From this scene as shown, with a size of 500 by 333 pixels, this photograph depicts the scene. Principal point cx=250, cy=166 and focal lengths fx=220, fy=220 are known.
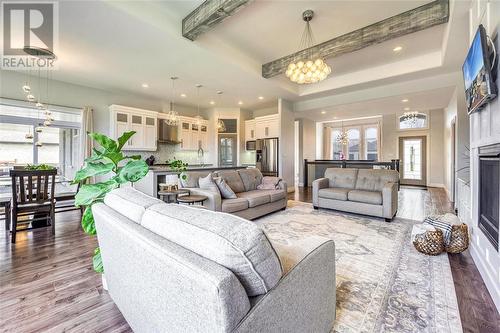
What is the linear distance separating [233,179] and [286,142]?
3.10m

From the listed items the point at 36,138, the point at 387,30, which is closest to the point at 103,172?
the point at 387,30

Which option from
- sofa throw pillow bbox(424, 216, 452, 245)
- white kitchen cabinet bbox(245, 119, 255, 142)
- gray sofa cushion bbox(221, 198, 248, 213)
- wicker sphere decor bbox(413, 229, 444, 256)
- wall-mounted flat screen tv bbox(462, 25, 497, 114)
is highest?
white kitchen cabinet bbox(245, 119, 255, 142)

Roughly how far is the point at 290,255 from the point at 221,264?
50 centimetres

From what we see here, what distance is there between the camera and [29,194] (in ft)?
10.2

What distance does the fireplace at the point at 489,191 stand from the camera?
6.14 ft

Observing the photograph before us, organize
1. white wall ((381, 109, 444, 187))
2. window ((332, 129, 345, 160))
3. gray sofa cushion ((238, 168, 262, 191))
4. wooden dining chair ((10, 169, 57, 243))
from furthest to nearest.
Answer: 1. window ((332, 129, 345, 160))
2. white wall ((381, 109, 444, 187))
3. gray sofa cushion ((238, 168, 262, 191))
4. wooden dining chair ((10, 169, 57, 243))

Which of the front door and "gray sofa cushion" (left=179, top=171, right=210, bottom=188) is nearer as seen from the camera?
"gray sofa cushion" (left=179, top=171, right=210, bottom=188)

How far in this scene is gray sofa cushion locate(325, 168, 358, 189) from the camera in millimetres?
4609

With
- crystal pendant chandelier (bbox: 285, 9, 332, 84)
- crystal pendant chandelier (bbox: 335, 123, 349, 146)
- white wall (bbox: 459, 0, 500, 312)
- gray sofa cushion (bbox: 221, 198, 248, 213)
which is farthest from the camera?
crystal pendant chandelier (bbox: 335, 123, 349, 146)

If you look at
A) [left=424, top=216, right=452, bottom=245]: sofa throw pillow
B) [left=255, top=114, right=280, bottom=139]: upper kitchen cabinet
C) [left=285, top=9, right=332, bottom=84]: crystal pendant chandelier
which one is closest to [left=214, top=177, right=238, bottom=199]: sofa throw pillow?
[left=285, top=9, right=332, bottom=84]: crystal pendant chandelier

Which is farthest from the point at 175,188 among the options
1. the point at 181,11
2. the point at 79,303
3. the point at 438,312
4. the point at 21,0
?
the point at 438,312

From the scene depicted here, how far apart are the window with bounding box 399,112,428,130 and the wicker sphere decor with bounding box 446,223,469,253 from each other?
759 centimetres

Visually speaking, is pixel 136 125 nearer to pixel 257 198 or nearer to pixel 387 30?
pixel 257 198

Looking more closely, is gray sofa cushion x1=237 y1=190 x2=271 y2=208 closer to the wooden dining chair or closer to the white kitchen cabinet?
the wooden dining chair
